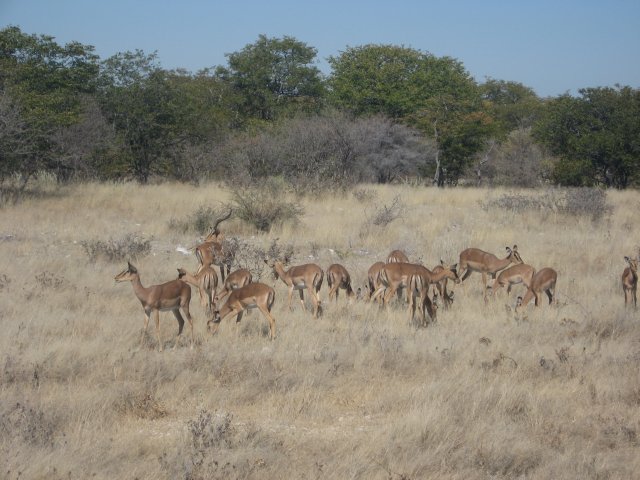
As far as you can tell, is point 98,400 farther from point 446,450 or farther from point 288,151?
point 288,151

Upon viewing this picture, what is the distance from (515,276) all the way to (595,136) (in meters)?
18.6

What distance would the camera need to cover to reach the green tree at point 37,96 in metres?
18.8

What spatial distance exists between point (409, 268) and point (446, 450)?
4.34m

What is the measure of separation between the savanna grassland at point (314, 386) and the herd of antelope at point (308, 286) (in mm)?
227

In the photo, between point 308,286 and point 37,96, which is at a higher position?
point 37,96

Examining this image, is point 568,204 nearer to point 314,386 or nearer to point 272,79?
point 314,386

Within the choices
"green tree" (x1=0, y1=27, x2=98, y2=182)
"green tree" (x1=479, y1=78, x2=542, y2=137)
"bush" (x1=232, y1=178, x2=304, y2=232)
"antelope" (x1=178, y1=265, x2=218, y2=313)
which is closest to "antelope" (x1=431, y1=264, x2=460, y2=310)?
"antelope" (x1=178, y1=265, x2=218, y2=313)

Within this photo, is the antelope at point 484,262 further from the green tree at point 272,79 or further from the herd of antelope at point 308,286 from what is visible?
the green tree at point 272,79

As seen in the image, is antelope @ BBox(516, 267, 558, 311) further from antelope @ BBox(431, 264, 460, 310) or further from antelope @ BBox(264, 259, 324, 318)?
antelope @ BBox(264, 259, 324, 318)

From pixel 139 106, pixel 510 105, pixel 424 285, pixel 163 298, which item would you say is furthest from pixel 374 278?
pixel 510 105

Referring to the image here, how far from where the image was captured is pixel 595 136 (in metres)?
27.7

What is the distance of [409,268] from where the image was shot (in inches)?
394

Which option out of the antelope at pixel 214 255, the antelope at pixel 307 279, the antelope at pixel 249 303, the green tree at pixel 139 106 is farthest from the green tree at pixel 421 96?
the antelope at pixel 249 303

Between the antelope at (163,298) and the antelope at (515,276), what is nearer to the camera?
the antelope at (163,298)
